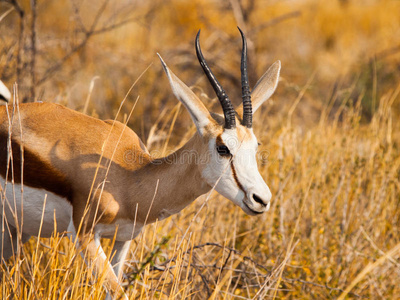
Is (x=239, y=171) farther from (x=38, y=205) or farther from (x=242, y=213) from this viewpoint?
(x=242, y=213)

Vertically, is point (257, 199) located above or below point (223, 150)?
below

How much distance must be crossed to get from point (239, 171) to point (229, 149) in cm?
16

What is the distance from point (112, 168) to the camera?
3492 mm

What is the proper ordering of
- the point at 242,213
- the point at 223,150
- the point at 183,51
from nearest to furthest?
the point at 223,150, the point at 242,213, the point at 183,51

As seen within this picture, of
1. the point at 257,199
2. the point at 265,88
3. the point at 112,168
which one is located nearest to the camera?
the point at 257,199

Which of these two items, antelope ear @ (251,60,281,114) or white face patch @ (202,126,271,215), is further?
antelope ear @ (251,60,281,114)

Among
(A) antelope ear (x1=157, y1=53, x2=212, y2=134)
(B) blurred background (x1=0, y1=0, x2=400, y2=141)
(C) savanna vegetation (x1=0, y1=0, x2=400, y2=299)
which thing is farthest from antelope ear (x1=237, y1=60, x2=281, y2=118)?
(C) savanna vegetation (x1=0, y1=0, x2=400, y2=299)

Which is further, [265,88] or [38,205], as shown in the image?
[265,88]

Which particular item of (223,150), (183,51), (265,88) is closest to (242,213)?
(265,88)

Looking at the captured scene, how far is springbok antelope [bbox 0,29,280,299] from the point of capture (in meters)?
3.28

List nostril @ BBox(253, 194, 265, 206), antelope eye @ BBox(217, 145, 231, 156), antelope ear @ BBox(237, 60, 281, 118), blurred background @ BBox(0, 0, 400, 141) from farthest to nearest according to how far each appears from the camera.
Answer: blurred background @ BBox(0, 0, 400, 141) < antelope ear @ BBox(237, 60, 281, 118) < antelope eye @ BBox(217, 145, 231, 156) < nostril @ BBox(253, 194, 265, 206)

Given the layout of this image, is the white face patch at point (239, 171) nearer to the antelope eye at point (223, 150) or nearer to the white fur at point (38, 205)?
the antelope eye at point (223, 150)

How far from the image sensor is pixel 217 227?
489cm

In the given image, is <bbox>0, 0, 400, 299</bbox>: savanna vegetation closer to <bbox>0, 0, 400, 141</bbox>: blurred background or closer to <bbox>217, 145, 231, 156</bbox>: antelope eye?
<bbox>0, 0, 400, 141</bbox>: blurred background
